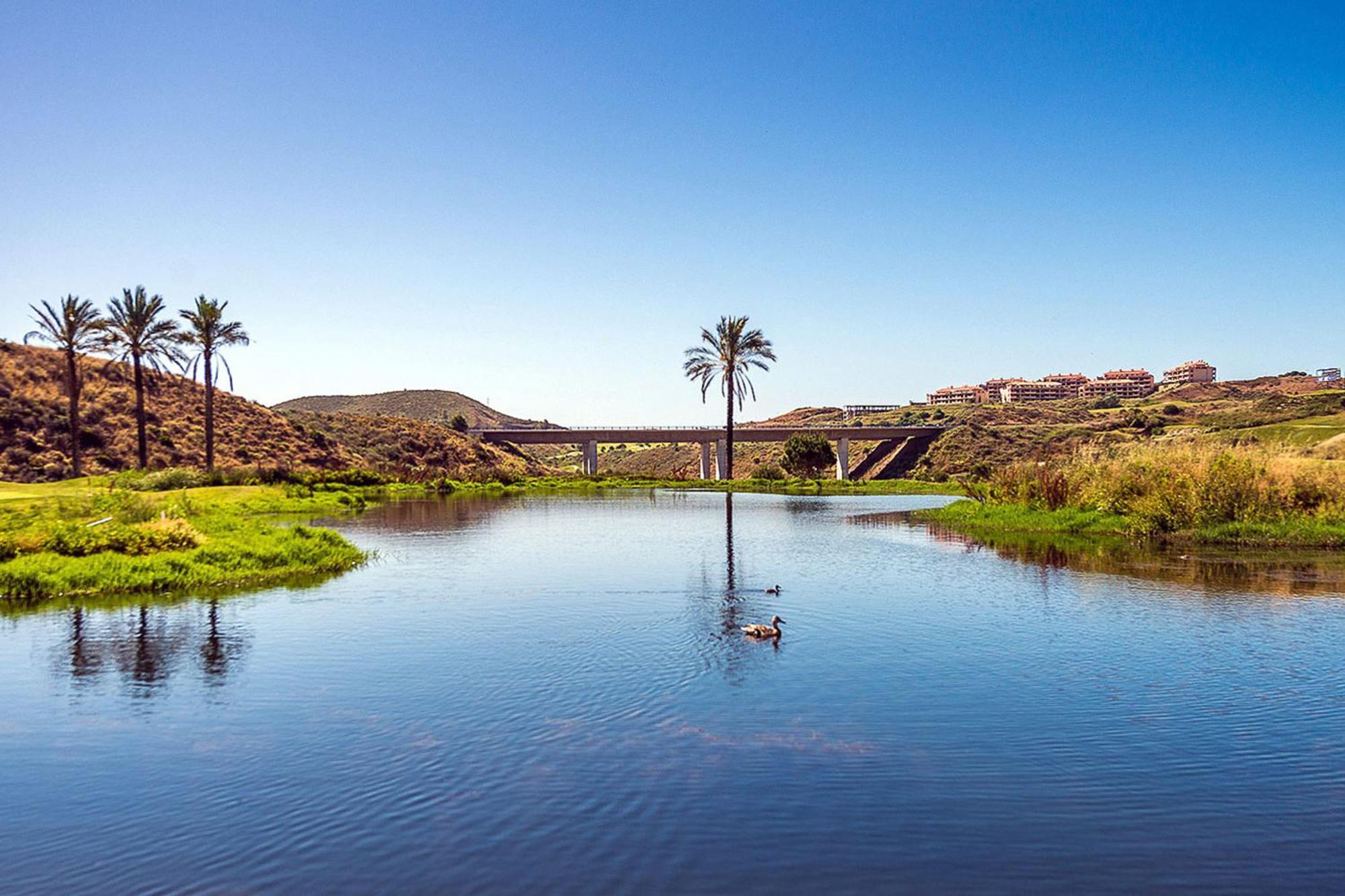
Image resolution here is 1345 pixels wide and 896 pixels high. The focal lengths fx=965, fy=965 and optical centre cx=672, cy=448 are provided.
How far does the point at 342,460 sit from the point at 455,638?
279ft

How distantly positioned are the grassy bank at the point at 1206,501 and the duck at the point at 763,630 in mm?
21714

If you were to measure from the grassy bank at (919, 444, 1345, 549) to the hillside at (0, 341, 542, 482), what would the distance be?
58.5m

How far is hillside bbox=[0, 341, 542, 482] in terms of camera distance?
238 ft

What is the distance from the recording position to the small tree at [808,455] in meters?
98.4

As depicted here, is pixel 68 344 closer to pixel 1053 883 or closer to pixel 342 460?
pixel 342 460

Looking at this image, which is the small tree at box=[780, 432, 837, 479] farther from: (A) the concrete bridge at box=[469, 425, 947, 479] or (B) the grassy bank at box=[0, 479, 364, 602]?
(B) the grassy bank at box=[0, 479, 364, 602]

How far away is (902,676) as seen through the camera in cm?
1495

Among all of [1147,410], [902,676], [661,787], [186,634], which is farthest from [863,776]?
[1147,410]

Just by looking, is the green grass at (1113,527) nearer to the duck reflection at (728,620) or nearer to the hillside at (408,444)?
the duck reflection at (728,620)

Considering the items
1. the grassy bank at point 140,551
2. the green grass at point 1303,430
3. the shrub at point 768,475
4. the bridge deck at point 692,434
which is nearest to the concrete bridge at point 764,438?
the bridge deck at point 692,434

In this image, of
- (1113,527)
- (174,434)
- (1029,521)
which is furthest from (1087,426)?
(174,434)

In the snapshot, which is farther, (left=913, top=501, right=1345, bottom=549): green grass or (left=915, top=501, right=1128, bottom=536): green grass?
(left=915, top=501, right=1128, bottom=536): green grass

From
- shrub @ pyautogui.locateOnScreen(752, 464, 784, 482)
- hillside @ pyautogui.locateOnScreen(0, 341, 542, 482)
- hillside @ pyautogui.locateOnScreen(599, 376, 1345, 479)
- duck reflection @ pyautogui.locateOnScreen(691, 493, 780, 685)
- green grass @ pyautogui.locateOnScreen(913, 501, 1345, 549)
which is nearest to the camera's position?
duck reflection @ pyautogui.locateOnScreen(691, 493, 780, 685)

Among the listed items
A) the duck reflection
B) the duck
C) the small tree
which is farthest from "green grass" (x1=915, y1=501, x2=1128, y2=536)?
the small tree
